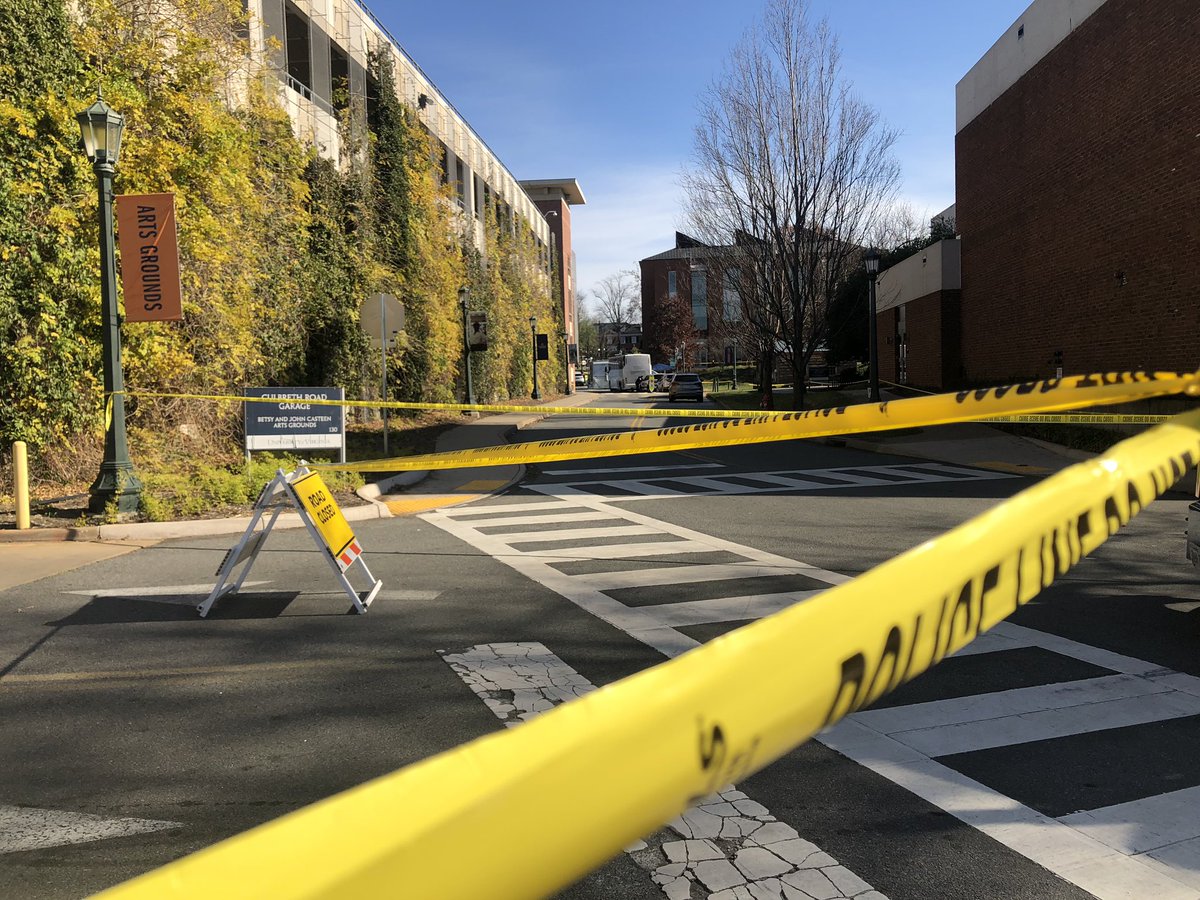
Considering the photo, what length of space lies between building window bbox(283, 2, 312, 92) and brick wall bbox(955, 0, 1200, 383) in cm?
1899

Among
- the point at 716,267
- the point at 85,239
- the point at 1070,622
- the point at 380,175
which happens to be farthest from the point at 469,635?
the point at 716,267

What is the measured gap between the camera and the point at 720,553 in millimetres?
8945

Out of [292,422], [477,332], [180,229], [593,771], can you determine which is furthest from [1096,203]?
[593,771]

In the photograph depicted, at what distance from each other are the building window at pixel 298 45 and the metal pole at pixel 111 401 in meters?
13.5

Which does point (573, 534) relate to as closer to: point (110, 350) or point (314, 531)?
point (314, 531)

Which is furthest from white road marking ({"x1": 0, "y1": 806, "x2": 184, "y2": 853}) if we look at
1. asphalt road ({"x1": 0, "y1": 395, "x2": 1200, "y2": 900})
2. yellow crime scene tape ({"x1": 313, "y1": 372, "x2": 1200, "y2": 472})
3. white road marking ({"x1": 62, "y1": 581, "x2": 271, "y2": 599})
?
white road marking ({"x1": 62, "y1": 581, "x2": 271, "y2": 599})

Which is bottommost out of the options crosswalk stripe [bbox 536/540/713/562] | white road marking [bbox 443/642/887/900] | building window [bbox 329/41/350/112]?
white road marking [bbox 443/642/887/900]

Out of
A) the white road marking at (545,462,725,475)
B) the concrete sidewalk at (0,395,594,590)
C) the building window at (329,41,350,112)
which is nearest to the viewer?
the concrete sidewalk at (0,395,594,590)

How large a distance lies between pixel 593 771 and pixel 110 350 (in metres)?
12.1

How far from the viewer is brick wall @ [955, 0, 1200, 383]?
54.5 feet

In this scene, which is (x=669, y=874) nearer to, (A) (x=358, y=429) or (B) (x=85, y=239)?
(B) (x=85, y=239)

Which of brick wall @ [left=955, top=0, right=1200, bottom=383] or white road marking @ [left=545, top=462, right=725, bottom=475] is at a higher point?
brick wall @ [left=955, top=0, right=1200, bottom=383]

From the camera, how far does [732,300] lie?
1390 inches

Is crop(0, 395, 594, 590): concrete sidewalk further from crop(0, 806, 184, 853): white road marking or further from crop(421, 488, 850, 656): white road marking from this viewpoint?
crop(0, 806, 184, 853): white road marking
